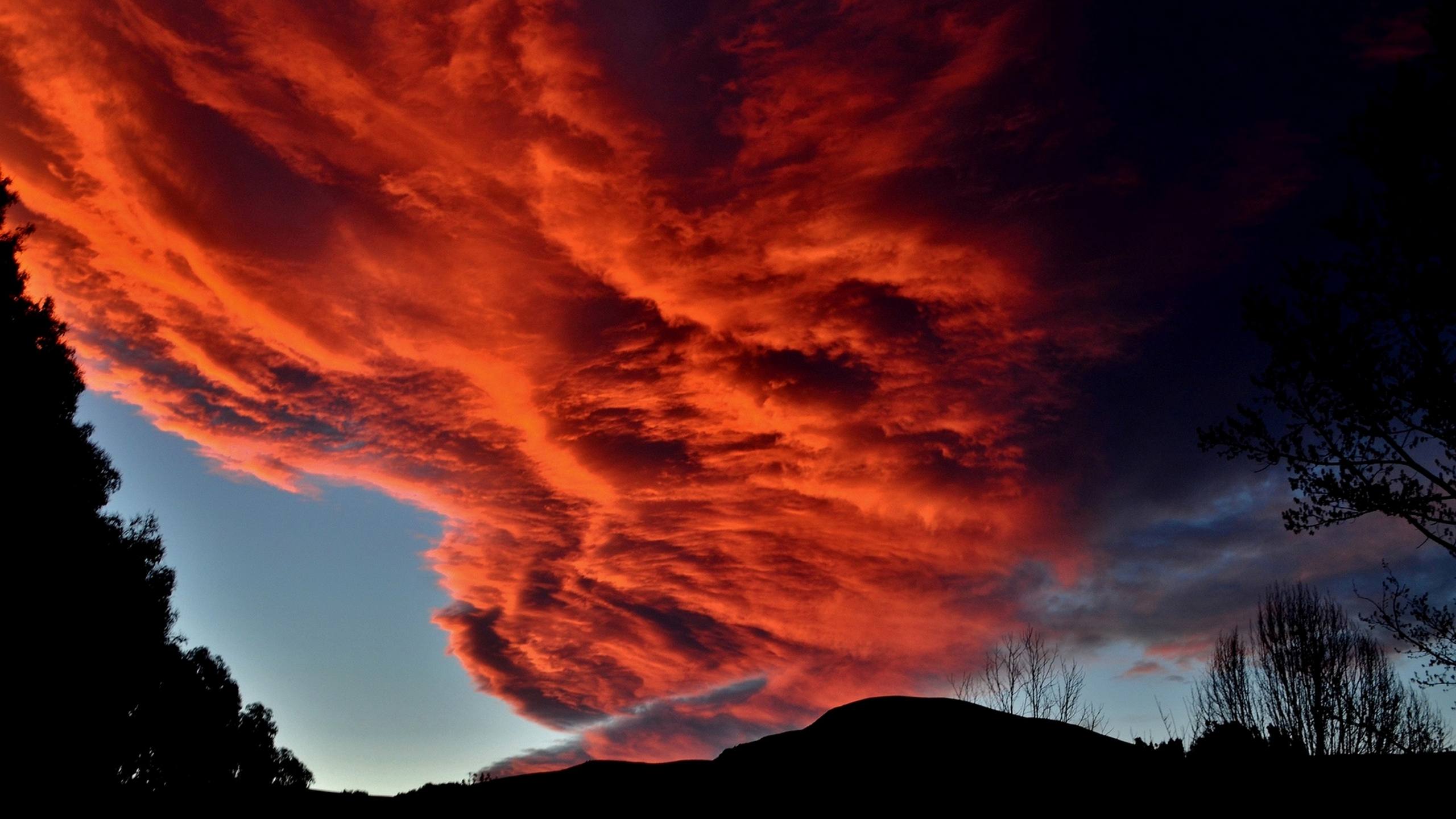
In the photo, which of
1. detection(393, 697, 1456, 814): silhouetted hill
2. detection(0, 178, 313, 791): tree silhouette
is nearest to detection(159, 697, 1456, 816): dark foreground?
detection(393, 697, 1456, 814): silhouetted hill

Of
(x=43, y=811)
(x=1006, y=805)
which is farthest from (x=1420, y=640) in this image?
(x=43, y=811)

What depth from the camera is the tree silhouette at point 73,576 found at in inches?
1000

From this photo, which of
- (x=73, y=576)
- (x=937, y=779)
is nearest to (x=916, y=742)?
(x=937, y=779)

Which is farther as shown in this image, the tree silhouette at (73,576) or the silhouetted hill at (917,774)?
the tree silhouette at (73,576)

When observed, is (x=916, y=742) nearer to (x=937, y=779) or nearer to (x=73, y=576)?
(x=937, y=779)

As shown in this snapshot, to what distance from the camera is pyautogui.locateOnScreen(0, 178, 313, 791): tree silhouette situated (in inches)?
1000

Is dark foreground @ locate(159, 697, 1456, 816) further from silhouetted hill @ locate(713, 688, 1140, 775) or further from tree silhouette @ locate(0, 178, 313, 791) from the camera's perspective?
tree silhouette @ locate(0, 178, 313, 791)

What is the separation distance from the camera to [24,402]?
1003 inches

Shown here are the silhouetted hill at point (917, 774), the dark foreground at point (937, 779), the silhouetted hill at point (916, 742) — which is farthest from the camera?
the silhouetted hill at point (916, 742)

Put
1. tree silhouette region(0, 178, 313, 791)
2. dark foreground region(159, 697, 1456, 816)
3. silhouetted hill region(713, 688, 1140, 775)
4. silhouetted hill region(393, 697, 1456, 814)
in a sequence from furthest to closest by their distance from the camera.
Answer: tree silhouette region(0, 178, 313, 791) < silhouetted hill region(713, 688, 1140, 775) < silhouetted hill region(393, 697, 1456, 814) < dark foreground region(159, 697, 1456, 816)

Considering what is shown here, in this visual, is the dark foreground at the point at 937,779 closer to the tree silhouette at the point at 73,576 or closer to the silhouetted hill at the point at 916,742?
the silhouetted hill at the point at 916,742

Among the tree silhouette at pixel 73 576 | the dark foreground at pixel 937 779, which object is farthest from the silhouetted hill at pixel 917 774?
the tree silhouette at pixel 73 576

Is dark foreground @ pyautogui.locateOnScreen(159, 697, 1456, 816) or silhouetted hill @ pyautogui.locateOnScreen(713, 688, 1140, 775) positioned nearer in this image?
dark foreground @ pyautogui.locateOnScreen(159, 697, 1456, 816)

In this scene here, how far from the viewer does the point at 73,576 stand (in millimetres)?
26406
